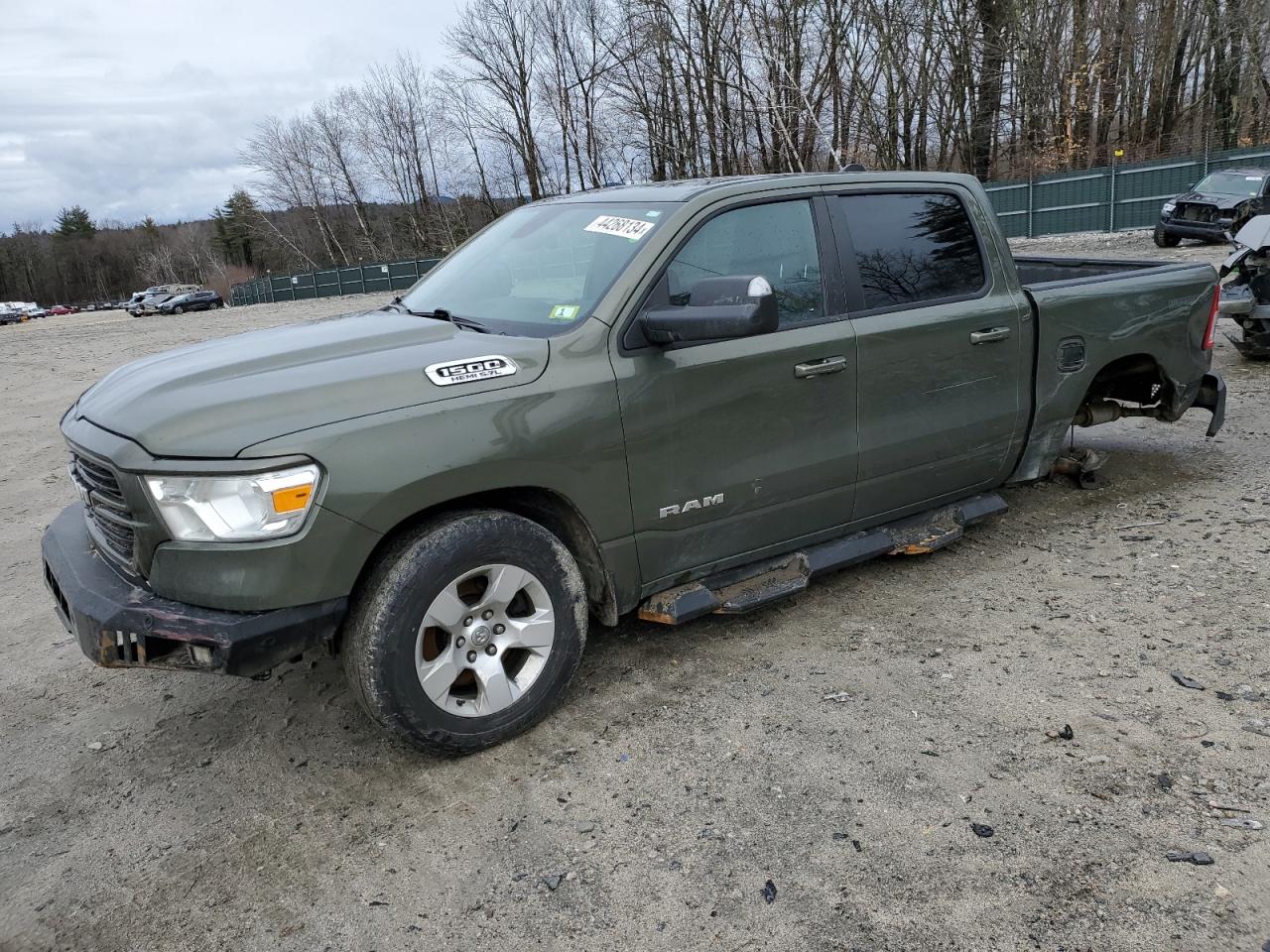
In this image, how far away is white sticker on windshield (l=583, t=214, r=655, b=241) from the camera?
138 inches

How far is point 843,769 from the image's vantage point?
298 centimetres

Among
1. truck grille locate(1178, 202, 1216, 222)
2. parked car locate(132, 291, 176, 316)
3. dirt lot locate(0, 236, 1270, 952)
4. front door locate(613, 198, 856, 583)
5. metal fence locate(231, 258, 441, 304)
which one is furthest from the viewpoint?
parked car locate(132, 291, 176, 316)

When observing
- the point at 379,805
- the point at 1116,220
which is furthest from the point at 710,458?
the point at 1116,220

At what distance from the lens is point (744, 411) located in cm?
355

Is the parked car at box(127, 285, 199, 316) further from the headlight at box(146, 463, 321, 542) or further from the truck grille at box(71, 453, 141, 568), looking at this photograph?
the headlight at box(146, 463, 321, 542)

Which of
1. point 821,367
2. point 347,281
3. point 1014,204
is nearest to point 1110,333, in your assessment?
point 821,367

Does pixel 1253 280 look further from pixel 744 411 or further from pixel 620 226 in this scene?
pixel 620 226

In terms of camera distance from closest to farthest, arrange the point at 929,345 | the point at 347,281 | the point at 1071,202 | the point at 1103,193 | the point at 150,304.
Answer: the point at 929,345 → the point at 1103,193 → the point at 1071,202 → the point at 347,281 → the point at 150,304

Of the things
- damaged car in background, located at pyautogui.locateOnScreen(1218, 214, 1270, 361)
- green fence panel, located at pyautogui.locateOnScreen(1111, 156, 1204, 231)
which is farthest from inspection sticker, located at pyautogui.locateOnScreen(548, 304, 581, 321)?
green fence panel, located at pyautogui.locateOnScreen(1111, 156, 1204, 231)

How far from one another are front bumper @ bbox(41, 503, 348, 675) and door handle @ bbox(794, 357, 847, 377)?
77.1 inches

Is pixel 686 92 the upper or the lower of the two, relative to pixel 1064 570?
upper

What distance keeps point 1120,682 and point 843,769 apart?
1.23 m

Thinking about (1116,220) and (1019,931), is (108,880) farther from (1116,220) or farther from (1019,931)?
(1116,220)

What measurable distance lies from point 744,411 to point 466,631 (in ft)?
4.45
